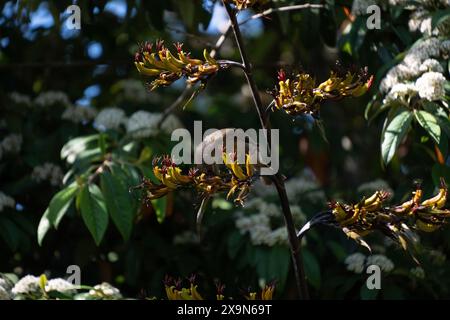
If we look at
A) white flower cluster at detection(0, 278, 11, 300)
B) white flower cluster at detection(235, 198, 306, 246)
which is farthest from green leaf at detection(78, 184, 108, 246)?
white flower cluster at detection(235, 198, 306, 246)

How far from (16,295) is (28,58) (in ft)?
6.03

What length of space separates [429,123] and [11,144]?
6.01 ft

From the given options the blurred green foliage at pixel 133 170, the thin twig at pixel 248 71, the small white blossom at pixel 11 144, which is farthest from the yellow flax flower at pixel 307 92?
the small white blossom at pixel 11 144

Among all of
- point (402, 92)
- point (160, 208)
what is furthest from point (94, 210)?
point (402, 92)

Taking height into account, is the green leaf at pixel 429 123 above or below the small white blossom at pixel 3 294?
above

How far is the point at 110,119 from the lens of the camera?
12.6 feet

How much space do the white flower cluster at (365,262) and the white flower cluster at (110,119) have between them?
1155 mm

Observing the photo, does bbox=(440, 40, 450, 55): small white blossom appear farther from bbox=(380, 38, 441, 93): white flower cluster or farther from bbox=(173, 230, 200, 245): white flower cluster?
bbox=(173, 230, 200, 245): white flower cluster

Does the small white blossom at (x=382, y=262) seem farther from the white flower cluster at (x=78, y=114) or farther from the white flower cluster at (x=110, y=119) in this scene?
the white flower cluster at (x=78, y=114)

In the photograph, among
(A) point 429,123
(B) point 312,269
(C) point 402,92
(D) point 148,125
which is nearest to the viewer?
(A) point 429,123

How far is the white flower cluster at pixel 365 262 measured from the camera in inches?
128

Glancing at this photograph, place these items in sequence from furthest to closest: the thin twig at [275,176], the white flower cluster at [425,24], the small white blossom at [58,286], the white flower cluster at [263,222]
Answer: the white flower cluster at [263,222] → the white flower cluster at [425,24] → the small white blossom at [58,286] → the thin twig at [275,176]

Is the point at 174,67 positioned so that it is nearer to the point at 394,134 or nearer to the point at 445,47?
the point at 394,134
